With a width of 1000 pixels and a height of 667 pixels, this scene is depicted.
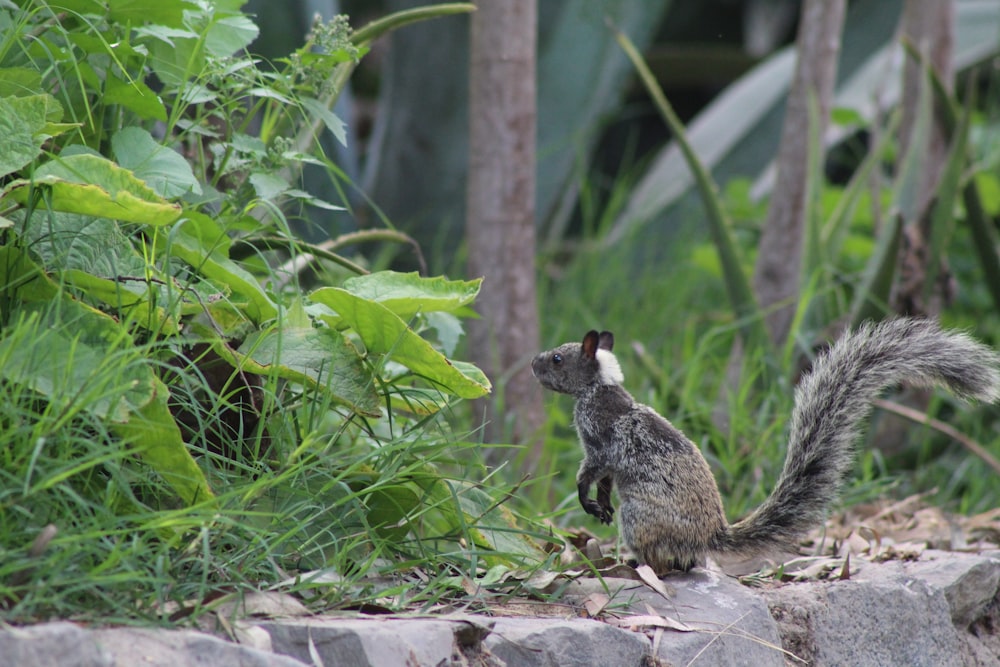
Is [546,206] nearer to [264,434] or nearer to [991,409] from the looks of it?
[991,409]

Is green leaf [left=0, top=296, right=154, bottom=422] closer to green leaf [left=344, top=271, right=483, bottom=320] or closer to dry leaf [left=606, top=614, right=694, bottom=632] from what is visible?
green leaf [left=344, top=271, right=483, bottom=320]

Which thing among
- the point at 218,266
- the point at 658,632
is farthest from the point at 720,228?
the point at 218,266

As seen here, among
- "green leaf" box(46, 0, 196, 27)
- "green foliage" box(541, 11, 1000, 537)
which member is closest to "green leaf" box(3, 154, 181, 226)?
"green leaf" box(46, 0, 196, 27)

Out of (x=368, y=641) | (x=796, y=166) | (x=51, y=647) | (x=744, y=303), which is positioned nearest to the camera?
(x=51, y=647)

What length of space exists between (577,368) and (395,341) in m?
0.60

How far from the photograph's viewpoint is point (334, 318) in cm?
231

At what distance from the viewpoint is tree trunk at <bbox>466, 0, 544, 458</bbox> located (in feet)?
12.1

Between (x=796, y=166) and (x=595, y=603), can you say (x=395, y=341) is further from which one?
(x=796, y=166)

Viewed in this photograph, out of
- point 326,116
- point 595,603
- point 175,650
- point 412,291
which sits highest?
point 326,116

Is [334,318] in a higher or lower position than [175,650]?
higher

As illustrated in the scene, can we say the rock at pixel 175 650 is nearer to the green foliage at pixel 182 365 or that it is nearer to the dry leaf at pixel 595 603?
the green foliage at pixel 182 365

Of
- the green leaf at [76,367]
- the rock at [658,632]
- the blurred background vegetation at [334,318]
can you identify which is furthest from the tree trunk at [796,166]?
the green leaf at [76,367]

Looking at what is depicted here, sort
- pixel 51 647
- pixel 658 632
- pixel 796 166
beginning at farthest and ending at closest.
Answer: pixel 796 166, pixel 658 632, pixel 51 647

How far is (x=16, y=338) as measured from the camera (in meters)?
1.77
